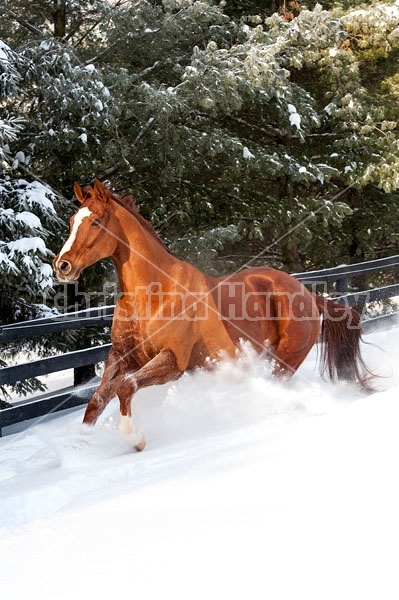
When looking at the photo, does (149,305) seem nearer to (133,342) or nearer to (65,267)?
(133,342)

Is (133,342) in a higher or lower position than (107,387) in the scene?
higher

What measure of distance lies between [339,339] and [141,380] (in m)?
2.28

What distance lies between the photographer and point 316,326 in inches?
222

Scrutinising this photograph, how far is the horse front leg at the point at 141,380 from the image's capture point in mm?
4207

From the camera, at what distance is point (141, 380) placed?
427cm

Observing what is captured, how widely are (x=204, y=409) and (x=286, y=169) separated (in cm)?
773

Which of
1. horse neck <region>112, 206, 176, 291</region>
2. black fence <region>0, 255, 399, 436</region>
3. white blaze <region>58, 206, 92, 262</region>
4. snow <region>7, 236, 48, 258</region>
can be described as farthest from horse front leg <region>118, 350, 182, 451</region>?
snow <region>7, 236, 48, 258</region>

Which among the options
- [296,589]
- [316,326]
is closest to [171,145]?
[316,326]

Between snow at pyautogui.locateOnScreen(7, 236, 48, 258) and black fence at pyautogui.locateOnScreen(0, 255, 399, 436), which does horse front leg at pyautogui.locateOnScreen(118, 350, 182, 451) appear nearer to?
A: black fence at pyautogui.locateOnScreen(0, 255, 399, 436)

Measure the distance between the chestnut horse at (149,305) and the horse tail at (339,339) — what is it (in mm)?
823

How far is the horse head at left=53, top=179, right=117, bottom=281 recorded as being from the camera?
4125 mm

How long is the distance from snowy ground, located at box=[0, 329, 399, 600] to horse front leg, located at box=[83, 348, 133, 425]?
0.10 metres

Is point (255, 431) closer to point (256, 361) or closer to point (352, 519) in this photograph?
point (256, 361)

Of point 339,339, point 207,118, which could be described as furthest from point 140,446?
point 207,118
